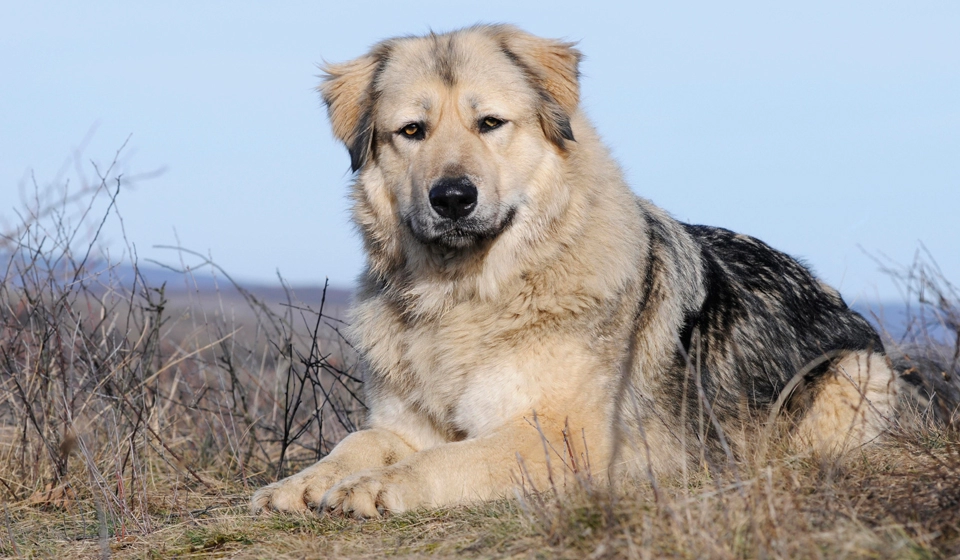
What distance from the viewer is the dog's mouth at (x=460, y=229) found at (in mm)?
4105

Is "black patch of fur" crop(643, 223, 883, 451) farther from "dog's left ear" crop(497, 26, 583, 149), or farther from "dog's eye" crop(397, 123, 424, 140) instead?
"dog's eye" crop(397, 123, 424, 140)

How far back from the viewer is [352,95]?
4766 millimetres

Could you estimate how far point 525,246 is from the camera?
432cm

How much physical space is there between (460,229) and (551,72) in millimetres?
1066

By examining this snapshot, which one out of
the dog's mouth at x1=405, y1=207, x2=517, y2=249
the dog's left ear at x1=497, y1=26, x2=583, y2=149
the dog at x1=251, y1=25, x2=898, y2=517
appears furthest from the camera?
the dog's left ear at x1=497, y1=26, x2=583, y2=149

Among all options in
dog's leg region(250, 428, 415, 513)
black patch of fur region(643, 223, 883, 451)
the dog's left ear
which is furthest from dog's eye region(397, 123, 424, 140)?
dog's leg region(250, 428, 415, 513)

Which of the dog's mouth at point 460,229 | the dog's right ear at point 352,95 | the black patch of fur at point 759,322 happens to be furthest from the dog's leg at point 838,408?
the dog's right ear at point 352,95

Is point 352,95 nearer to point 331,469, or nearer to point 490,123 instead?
point 490,123

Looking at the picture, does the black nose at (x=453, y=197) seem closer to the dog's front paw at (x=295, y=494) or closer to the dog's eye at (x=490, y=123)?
the dog's eye at (x=490, y=123)

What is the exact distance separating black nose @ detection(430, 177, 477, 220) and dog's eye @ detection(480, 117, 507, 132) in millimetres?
415

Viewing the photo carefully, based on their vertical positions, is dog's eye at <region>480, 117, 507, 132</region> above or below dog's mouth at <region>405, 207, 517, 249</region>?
above

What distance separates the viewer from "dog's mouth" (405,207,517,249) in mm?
4105

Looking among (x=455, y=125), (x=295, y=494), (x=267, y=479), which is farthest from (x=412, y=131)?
(x=267, y=479)

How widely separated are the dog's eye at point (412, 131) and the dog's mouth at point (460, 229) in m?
0.43
